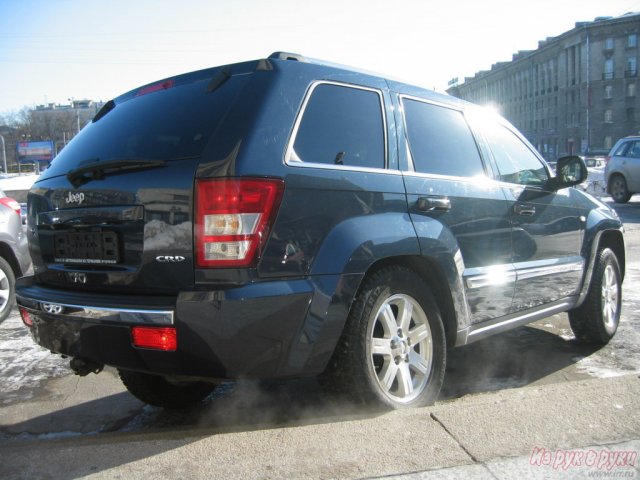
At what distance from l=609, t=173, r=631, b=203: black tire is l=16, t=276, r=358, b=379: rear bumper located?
1723 centimetres

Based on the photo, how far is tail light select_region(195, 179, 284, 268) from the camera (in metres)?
2.39

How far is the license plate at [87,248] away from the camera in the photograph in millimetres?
2658

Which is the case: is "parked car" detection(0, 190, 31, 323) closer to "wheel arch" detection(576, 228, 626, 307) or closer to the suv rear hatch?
the suv rear hatch

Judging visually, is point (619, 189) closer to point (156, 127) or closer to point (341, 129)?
→ point (341, 129)

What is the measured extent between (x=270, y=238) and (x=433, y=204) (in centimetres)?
108

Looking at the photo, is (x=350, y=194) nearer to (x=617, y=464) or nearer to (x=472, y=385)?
(x=617, y=464)

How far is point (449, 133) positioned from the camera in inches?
142

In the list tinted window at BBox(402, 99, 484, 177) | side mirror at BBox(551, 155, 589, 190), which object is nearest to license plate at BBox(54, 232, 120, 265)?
→ tinted window at BBox(402, 99, 484, 177)

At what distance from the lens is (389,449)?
2.53 metres

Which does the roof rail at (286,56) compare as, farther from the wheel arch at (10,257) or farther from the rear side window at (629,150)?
the rear side window at (629,150)

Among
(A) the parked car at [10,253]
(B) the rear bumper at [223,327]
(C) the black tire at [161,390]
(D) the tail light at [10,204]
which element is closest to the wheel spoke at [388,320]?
(B) the rear bumper at [223,327]

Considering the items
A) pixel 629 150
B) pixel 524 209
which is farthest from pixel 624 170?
pixel 524 209

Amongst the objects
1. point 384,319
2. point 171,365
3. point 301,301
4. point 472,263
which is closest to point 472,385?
point 472,263

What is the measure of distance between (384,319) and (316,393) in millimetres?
1095
